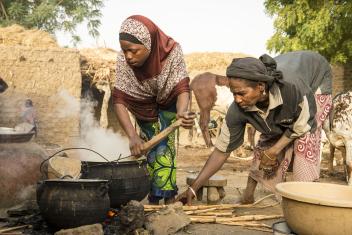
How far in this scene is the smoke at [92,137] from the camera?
5008 mm

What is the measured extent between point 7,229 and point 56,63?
7.85m

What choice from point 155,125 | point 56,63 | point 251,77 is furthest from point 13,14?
point 251,77

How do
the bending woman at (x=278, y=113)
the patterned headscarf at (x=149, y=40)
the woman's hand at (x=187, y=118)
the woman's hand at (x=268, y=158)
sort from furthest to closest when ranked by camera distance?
the woman's hand at (x=268, y=158), the patterned headscarf at (x=149, y=40), the woman's hand at (x=187, y=118), the bending woman at (x=278, y=113)

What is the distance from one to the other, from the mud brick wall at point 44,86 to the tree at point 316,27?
6819 millimetres

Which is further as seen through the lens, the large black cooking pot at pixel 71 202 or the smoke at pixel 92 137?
the smoke at pixel 92 137

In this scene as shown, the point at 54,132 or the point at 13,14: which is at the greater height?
the point at 13,14

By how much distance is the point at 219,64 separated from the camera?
18.9 m

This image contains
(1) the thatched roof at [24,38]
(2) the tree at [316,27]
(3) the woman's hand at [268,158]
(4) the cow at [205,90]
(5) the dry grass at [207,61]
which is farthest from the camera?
(5) the dry grass at [207,61]

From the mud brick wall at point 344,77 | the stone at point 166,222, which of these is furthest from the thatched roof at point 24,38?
the mud brick wall at point 344,77

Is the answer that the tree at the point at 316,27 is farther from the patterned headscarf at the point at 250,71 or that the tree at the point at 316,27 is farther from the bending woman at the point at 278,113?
the patterned headscarf at the point at 250,71

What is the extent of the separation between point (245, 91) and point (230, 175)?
569cm

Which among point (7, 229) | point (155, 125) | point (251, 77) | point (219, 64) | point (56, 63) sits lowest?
point (7, 229)

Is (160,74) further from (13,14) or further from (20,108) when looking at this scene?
(13,14)

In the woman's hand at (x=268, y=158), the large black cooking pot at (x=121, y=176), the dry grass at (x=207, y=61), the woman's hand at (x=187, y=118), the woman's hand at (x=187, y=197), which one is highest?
the dry grass at (x=207, y=61)
